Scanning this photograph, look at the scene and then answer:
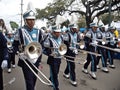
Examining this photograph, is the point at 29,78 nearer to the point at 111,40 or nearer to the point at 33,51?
the point at 33,51

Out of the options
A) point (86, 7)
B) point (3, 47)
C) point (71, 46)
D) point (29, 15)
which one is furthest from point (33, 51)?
point (86, 7)

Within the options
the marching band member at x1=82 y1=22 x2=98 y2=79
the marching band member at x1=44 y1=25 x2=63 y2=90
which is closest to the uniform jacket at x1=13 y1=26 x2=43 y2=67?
the marching band member at x1=44 y1=25 x2=63 y2=90

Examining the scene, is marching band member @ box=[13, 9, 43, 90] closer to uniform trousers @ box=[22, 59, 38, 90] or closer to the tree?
uniform trousers @ box=[22, 59, 38, 90]

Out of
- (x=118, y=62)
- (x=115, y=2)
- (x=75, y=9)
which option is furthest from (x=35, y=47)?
(x=75, y=9)

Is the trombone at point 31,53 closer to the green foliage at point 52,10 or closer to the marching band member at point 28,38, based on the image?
the marching band member at point 28,38

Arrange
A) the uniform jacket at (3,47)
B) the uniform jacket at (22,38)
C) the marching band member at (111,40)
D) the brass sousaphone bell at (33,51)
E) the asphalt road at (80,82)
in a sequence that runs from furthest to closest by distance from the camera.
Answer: the marching band member at (111,40), the asphalt road at (80,82), the uniform jacket at (3,47), the uniform jacket at (22,38), the brass sousaphone bell at (33,51)

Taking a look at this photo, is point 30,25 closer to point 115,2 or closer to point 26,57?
point 26,57

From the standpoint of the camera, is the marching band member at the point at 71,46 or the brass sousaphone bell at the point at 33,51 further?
the marching band member at the point at 71,46

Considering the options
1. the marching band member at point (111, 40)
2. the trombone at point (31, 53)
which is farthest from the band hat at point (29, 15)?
the marching band member at point (111, 40)

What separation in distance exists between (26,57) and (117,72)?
6406 millimetres

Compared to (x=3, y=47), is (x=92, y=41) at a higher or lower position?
lower

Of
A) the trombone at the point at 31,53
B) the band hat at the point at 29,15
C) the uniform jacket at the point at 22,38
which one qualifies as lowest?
the trombone at the point at 31,53

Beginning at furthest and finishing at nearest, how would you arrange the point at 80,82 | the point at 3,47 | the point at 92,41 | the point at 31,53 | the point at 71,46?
the point at 92,41, the point at 80,82, the point at 71,46, the point at 3,47, the point at 31,53

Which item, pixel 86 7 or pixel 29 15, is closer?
pixel 29 15
